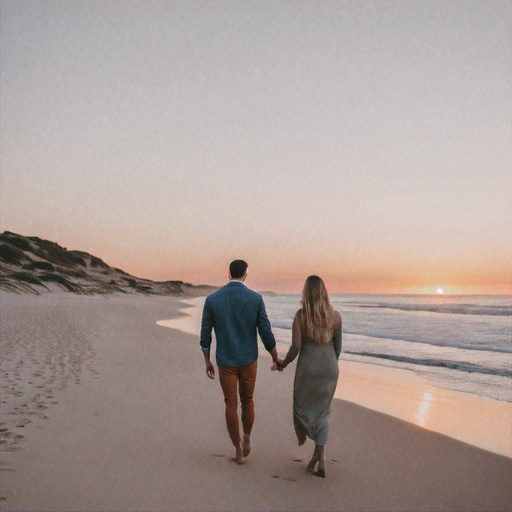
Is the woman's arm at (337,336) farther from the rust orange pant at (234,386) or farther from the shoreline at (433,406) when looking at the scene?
the shoreline at (433,406)

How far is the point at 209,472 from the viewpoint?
15.5 ft

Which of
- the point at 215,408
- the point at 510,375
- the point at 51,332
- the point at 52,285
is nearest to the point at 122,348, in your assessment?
the point at 51,332

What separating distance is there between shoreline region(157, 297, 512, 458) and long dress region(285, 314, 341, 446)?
2.75 meters

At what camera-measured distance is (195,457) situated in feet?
16.9

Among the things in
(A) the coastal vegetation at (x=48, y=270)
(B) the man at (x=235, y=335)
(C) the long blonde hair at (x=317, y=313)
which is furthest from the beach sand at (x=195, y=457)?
(A) the coastal vegetation at (x=48, y=270)

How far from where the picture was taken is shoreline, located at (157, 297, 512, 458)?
22.5ft

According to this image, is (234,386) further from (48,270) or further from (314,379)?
(48,270)

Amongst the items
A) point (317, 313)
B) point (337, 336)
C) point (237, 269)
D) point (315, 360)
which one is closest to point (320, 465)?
point (315, 360)

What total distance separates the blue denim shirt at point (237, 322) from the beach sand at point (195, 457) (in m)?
1.18

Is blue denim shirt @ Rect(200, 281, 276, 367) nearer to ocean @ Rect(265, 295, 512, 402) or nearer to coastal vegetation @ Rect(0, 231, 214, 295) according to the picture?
ocean @ Rect(265, 295, 512, 402)

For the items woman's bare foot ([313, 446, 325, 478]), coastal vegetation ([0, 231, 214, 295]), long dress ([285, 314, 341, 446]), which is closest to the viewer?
woman's bare foot ([313, 446, 325, 478])

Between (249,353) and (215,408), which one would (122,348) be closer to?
(215,408)

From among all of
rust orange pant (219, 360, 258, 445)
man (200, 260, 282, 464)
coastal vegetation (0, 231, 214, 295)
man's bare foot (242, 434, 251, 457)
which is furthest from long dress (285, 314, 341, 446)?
coastal vegetation (0, 231, 214, 295)

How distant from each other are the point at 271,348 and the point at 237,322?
49 centimetres
